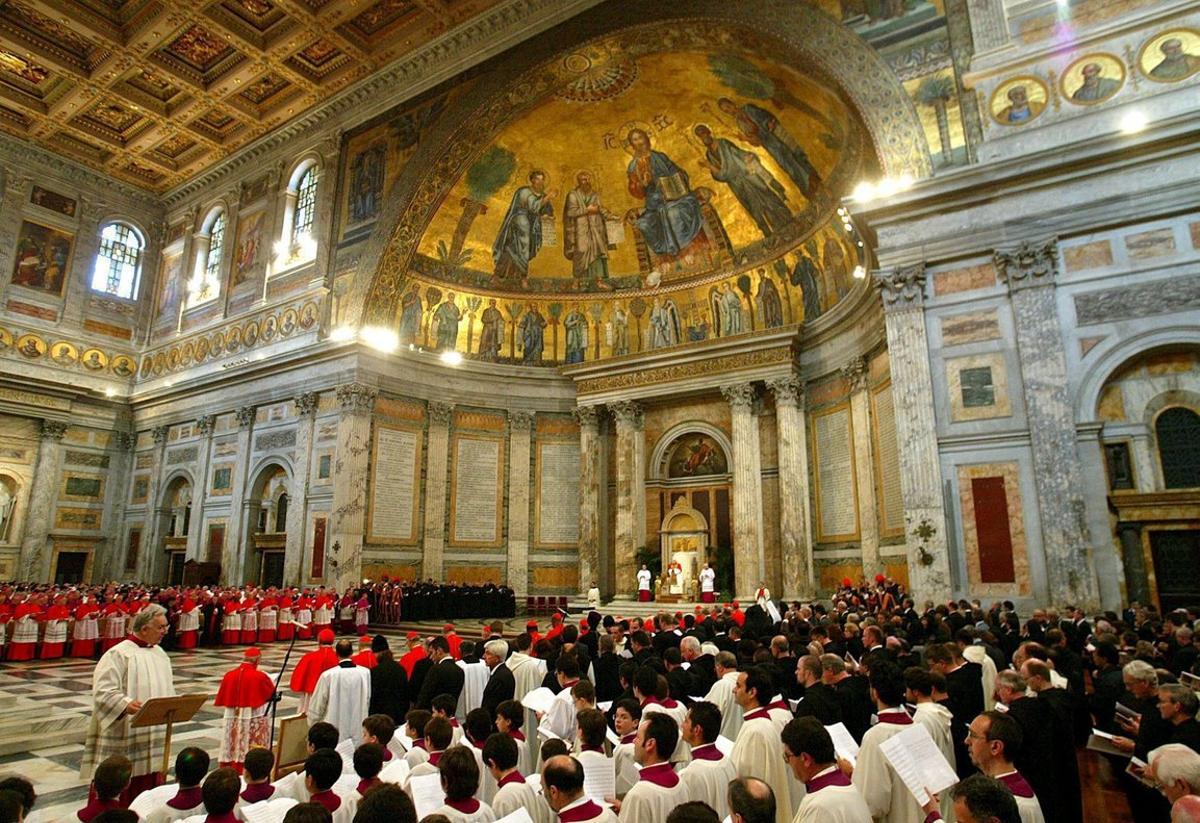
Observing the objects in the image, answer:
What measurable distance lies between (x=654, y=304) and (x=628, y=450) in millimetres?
5286

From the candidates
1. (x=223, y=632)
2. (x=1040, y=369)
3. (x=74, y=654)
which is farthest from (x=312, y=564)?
(x=1040, y=369)

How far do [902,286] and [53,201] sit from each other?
95.8ft

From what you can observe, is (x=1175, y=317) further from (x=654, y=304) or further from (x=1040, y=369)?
(x=654, y=304)

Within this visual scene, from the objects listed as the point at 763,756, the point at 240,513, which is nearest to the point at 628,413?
the point at 240,513

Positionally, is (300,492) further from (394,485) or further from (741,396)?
(741,396)

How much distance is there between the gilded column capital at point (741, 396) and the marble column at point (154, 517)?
21.0 m

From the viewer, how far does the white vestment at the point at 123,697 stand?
205 inches

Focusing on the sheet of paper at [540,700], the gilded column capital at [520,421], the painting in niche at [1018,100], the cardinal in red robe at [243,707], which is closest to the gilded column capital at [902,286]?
the painting in niche at [1018,100]

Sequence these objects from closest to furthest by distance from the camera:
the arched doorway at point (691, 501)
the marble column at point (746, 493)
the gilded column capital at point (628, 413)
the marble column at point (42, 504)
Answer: the marble column at point (746, 493) → the arched doorway at point (691, 501) → the gilded column capital at point (628, 413) → the marble column at point (42, 504)

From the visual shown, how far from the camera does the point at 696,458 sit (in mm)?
23891

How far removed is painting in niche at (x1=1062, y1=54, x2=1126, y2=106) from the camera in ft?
41.5

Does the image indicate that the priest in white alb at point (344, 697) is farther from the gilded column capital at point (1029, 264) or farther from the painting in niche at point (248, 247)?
the painting in niche at point (248, 247)

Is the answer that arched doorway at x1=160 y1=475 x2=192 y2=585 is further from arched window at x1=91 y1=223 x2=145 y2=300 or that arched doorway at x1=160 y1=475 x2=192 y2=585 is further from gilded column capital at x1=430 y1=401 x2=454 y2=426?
gilded column capital at x1=430 y1=401 x2=454 y2=426

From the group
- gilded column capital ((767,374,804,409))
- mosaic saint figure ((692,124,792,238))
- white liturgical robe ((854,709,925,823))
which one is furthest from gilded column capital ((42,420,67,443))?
white liturgical robe ((854,709,925,823))
